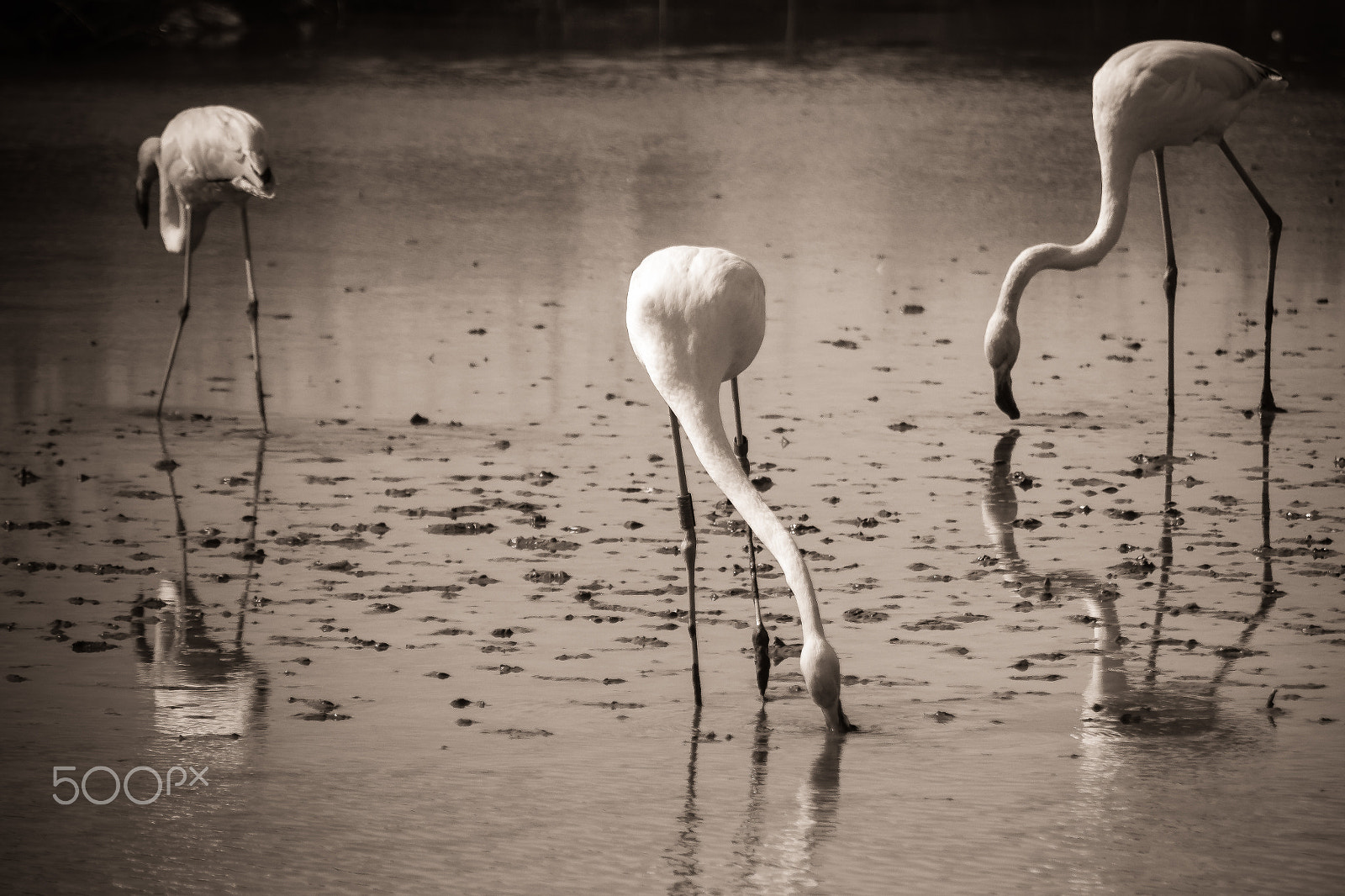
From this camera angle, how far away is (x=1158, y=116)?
33.6 ft

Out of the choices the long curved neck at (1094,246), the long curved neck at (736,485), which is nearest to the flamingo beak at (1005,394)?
the long curved neck at (1094,246)

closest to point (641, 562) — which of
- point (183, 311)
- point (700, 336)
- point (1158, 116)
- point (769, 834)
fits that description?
point (700, 336)

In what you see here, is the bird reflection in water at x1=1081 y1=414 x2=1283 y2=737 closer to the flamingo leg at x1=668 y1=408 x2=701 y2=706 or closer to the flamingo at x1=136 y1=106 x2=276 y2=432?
the flamingo leg at x1=668 y1=408 x2=701 y2=706

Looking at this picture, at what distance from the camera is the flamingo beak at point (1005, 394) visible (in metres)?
9.18

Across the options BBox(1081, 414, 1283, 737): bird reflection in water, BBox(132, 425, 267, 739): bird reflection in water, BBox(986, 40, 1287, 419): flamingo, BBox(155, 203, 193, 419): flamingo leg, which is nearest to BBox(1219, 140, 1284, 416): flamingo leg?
BBox(986, 40, 1287, 419): flamingo

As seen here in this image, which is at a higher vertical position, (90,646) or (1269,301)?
(1269,301)

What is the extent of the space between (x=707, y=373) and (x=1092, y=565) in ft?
7.35

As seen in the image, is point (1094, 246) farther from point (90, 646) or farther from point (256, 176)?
point (90, 646)

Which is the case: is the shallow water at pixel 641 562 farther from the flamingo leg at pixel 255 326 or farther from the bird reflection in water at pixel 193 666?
the flamingo leg at pixel 255 326

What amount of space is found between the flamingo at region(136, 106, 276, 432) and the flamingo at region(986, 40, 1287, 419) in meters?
4.09

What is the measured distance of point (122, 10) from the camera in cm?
3259

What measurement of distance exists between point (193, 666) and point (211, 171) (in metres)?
4.77

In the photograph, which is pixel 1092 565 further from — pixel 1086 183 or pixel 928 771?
pixel 1086 183

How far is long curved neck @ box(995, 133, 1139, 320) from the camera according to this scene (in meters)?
9.40
